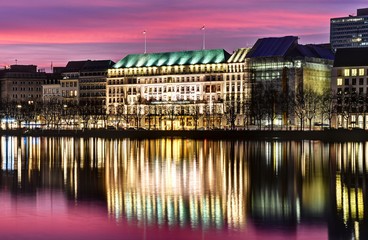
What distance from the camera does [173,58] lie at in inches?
6949

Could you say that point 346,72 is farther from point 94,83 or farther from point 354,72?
point 94,83

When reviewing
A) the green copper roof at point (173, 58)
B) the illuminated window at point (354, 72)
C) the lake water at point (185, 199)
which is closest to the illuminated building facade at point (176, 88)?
the green copper roof at point (173, 58)

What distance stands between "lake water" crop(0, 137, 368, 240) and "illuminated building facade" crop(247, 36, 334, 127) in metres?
81.4

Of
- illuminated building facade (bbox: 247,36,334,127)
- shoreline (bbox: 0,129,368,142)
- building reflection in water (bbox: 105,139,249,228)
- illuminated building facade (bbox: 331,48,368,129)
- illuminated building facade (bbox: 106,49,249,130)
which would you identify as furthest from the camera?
illuminated building facade (bbox: 106,49,249,130)

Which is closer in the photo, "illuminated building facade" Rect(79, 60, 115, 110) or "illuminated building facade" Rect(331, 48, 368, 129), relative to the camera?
"illuminated building facade" Rect(331, 48, 368, 129)

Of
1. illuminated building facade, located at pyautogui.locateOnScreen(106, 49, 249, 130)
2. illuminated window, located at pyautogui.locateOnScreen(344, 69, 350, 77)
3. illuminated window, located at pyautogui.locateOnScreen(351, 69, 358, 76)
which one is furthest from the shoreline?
illuminated window, located at pyautogui.locateOnScreen(351, 69, 358, 76)

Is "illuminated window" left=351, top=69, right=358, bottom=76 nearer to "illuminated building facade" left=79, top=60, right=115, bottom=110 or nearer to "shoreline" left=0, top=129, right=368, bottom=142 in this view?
"shoreline" left=0, top=129, right=368, bottom=142

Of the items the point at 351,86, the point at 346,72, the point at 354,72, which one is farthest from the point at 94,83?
the point at 351,86

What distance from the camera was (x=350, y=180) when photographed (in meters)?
45.1

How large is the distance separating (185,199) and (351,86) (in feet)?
345

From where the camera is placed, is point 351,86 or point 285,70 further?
point 285,70

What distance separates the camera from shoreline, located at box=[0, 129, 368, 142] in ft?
341

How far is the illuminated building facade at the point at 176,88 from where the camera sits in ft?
532

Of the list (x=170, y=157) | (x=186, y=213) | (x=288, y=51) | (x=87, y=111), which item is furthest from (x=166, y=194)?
(x=87, y=111)
